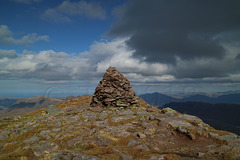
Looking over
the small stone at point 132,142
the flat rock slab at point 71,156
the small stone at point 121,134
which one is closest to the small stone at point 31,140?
the flat rock slab at point 71,156

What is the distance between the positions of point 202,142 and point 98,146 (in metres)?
13.0

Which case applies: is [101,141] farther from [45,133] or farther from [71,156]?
[45,133]

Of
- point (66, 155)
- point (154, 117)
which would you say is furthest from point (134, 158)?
point (154, 117)

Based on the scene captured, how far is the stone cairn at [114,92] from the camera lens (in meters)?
33.3

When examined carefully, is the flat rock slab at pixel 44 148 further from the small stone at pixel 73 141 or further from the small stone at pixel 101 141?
the small stone at pixel 101 141

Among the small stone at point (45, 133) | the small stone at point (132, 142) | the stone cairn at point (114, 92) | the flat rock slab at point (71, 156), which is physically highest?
the stone cairn at point (114, 92)

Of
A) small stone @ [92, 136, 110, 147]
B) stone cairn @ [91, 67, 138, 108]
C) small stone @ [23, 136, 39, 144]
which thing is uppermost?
stone cairn @ [91, 67, 138, 108]

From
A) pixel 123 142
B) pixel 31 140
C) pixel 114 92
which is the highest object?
pixel 114 92

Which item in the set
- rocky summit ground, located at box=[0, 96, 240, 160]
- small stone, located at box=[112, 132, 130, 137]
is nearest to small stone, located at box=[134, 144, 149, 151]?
rocky summit ground, located at box=[0, 96, 240, 160]

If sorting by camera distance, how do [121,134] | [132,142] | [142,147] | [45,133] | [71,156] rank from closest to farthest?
[71,156] → [142,147] → [132,142] → [121,134] → [45,133]

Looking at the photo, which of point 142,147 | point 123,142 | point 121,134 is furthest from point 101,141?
point 142,147

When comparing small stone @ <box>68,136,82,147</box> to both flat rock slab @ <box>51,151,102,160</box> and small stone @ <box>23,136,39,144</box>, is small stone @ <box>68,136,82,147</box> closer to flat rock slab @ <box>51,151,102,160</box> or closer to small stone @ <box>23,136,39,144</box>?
flat rock slab @ <box>51,151,102,160</box>

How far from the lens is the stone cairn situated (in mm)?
33312

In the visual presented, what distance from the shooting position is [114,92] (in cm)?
3481
